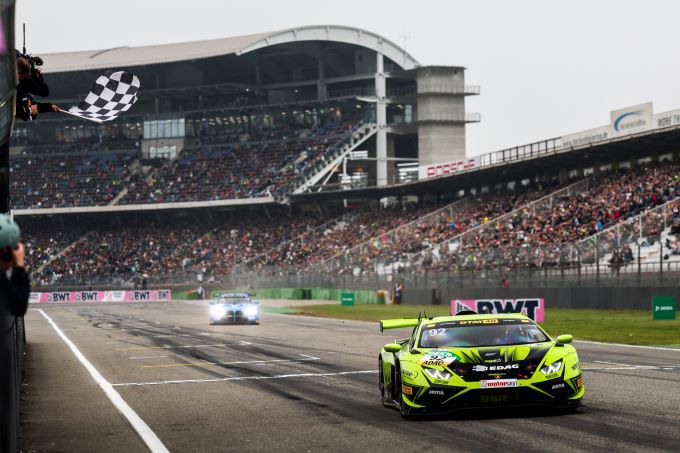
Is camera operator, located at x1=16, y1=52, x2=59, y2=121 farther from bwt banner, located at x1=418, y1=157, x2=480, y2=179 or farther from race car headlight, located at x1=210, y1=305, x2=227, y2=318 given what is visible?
bwt banner, located at x1=418, y1=157, x2=480, y2=179

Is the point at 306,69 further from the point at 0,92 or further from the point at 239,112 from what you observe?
the point at 0,92

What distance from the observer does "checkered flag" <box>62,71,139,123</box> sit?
39.7 feet

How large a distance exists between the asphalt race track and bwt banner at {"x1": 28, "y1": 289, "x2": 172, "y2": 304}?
58.8 meters

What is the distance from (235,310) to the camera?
41.0 meters

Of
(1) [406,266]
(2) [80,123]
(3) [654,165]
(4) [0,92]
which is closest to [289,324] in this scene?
(1) [406,266]

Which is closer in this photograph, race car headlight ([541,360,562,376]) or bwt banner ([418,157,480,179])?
race car headlight ([541,360,562,376])

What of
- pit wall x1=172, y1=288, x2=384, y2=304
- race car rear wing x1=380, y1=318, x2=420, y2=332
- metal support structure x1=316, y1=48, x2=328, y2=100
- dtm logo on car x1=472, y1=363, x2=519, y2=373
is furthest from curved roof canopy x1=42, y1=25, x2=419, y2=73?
dtm logo on car x1=472, y1=363, x2=519, y2=373

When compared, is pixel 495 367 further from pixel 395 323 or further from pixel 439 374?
pixel 395 323

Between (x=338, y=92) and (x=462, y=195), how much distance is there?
80.2ft

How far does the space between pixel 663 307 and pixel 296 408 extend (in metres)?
22.4

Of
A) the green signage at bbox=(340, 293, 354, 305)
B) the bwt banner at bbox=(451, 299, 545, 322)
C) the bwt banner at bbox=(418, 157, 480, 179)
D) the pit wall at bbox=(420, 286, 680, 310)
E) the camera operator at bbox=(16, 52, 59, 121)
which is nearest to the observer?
the camera operator at bbox=(16, 52, 59, 121)

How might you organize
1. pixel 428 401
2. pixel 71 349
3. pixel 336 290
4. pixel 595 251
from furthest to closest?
pixel 336 290 → pixel 595 251 → pixel 71 349 → pixel 428 401

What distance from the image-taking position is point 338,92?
96.9 metres

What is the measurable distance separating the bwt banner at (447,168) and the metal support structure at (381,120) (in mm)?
14137
